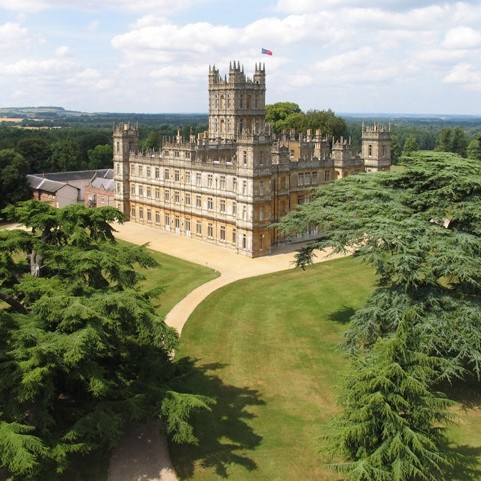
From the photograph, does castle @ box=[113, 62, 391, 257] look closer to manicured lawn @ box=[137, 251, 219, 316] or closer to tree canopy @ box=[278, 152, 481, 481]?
manicured lawn @ box=[137, 251, 219, 316]

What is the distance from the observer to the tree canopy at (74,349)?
16297 millimetres

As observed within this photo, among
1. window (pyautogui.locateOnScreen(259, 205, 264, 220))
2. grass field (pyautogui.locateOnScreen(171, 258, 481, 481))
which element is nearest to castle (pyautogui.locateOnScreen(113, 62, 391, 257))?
window (pyautogui.locateOnScreen(259, 205, 264, 220))

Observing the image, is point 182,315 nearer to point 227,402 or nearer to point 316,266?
point 227,402

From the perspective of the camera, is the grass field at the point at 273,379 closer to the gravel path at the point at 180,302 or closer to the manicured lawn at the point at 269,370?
the manicured lawn at the point at 269,370

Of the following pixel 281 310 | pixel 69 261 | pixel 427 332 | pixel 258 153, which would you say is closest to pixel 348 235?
pixel 427 332

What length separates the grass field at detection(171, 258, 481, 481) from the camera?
19.5 meters

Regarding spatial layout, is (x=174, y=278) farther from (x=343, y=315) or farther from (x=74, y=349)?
(x=74, y=349)

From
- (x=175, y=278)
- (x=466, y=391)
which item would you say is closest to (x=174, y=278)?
(x=175, y=278)

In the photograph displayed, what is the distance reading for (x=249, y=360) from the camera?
2773 centimetres

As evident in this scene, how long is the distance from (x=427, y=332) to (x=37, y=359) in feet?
49.4

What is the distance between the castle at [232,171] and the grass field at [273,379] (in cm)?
761

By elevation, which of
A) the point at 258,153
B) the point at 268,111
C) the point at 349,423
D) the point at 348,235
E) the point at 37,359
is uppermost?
the point at 268,111

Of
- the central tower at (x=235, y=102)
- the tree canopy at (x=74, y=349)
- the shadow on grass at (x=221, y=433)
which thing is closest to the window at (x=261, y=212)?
the central tower at (x=235, y=102)

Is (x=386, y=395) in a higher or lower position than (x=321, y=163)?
lower
